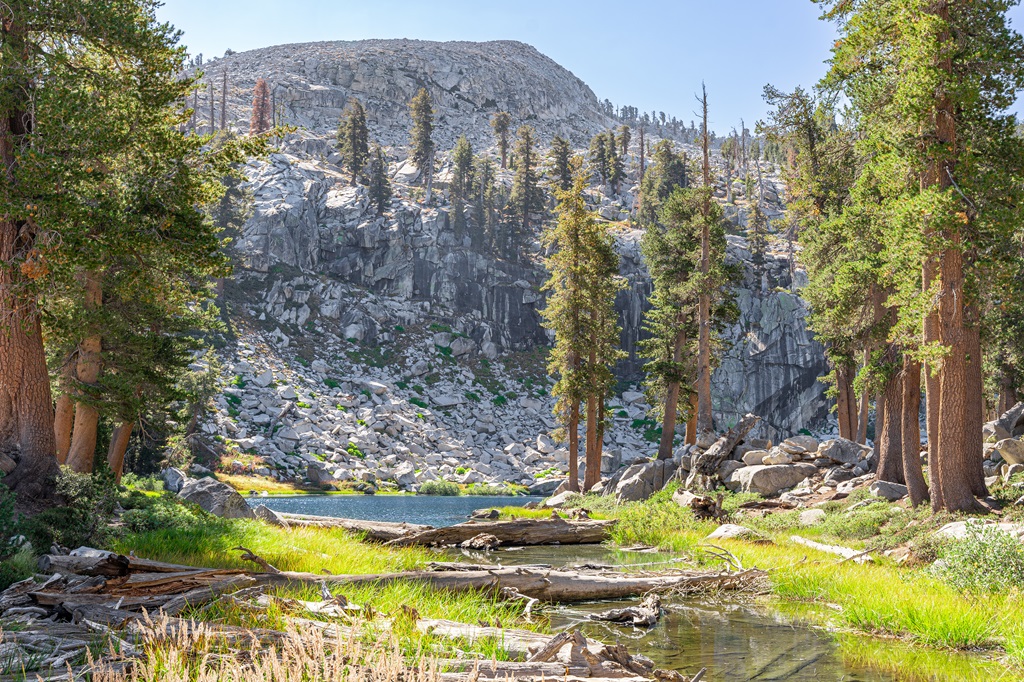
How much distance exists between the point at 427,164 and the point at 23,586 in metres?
109

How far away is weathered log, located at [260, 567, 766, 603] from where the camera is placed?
30.3ft

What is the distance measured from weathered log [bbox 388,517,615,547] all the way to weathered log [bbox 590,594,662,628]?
31.6 feet

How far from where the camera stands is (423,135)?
354 ft

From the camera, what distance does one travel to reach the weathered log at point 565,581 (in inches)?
364

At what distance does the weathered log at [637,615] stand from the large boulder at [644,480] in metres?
19.6

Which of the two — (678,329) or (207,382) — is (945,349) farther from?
(207,382)

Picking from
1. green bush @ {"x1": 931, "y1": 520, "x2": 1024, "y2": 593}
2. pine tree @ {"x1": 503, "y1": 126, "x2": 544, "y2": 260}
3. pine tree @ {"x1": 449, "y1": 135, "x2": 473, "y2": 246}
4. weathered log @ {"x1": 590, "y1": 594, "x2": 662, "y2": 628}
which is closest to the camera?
weathered log @ {"x1": 590, "y1": 594, "x2": 662, "y2": 628}

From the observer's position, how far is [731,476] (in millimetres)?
26875

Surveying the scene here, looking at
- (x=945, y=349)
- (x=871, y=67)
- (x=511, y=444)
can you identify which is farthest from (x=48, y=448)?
(x=511, y=444)

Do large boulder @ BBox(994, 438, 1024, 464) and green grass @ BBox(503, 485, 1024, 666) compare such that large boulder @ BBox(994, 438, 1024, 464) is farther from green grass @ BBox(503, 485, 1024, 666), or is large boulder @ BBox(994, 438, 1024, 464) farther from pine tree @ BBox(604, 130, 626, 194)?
pine tree @ BBox(604, 130, 626, 194)

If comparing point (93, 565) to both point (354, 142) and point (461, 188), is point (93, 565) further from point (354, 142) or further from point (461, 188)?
point (354, 142)

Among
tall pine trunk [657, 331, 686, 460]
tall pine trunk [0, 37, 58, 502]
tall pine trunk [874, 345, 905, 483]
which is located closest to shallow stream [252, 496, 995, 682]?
tall pine trunk [0, 37, 58, 502]

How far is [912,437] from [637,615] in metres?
12.5

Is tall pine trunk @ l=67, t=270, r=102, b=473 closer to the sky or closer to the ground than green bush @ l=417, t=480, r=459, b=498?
closer to the sky
